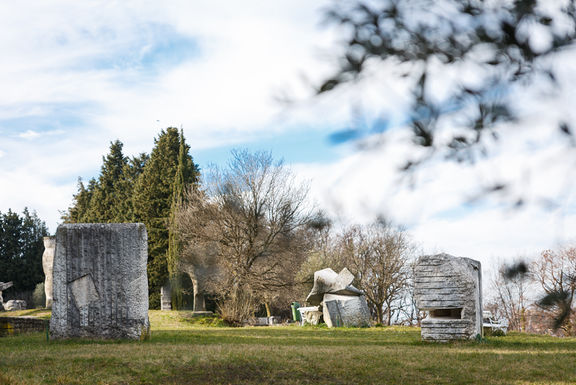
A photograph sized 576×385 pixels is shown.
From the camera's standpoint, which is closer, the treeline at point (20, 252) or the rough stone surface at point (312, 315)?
the rough stone surface at point (312, 315)

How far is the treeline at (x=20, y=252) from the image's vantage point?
3659 centimetres

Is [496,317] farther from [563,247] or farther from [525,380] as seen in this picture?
[563,247]

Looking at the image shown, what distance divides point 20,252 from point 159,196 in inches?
545

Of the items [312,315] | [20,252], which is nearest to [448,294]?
[312,315]

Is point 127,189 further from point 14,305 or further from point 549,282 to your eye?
point 549,282

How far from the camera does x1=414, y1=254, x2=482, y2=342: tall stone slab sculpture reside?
1074 cm

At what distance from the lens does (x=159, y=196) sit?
3014cm

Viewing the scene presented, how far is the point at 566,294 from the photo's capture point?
→ 11.0 ft

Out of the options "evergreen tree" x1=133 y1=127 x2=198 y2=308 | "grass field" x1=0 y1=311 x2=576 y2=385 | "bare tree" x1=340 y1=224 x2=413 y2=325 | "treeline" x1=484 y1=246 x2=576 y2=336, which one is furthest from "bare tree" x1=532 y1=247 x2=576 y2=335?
"evergreen tree" x1=133 y1=127 x2=198 y2=308

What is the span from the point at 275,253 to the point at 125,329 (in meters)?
12.3

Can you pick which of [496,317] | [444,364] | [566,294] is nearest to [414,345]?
[444,364]

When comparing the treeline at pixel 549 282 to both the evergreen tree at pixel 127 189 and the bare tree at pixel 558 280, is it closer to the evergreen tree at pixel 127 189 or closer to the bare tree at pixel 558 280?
the bare tree at pixel 558 280

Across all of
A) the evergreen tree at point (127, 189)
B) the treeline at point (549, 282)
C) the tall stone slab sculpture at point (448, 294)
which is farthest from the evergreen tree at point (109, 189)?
the treeline at point (549, 282)

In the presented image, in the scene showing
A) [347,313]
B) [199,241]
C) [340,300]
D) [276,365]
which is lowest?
[347,313]
